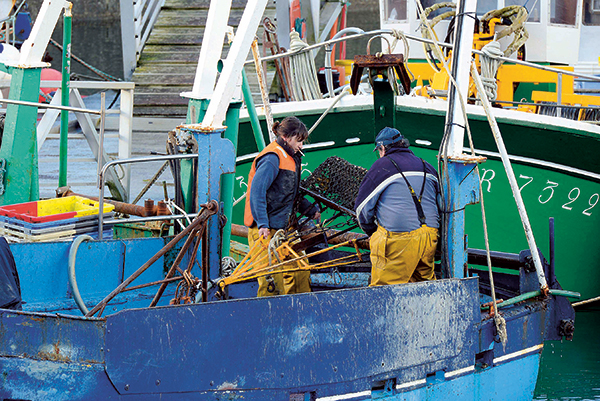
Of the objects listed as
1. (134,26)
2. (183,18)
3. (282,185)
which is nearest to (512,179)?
(282,185)

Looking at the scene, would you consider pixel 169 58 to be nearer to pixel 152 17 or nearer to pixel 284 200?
pixel 152 17

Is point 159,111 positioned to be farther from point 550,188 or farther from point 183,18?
point 550,188

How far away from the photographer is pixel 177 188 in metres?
5.88

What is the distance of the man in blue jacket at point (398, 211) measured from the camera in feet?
16.4

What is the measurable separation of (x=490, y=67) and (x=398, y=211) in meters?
3.74

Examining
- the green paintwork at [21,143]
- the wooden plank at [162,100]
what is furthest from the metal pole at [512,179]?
the wooden plank at [162,100]

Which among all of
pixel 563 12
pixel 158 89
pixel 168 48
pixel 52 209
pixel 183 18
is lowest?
pixel 52 209

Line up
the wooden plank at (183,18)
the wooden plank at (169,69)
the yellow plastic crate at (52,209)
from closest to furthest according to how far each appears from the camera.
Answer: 1. the yellow plastic crate at (52,209)
2. the wooden plank at (169,69)
3. the wooden plank at (183,18)

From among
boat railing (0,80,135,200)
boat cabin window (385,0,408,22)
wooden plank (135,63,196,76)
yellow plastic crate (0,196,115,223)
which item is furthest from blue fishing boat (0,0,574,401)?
wooden plank (135,63,196,76)

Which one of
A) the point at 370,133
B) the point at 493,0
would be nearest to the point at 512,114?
the point at 370,133

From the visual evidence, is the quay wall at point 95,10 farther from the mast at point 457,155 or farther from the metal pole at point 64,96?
the mast at point 457,155

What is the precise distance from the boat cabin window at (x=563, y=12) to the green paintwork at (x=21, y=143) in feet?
21.0

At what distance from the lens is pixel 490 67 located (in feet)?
26.5

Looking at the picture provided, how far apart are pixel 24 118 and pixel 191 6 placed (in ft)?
30.8
